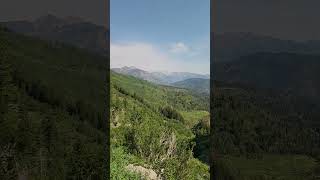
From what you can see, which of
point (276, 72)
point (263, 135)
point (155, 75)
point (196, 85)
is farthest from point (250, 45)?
point (155, 75)

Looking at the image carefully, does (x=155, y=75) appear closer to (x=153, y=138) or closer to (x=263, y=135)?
(x=153, y=138)

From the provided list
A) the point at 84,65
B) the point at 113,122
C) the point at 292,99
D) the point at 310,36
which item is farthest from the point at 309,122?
the point at 84,65

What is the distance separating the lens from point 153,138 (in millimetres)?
8430

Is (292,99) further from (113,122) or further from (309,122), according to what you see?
(113,122)

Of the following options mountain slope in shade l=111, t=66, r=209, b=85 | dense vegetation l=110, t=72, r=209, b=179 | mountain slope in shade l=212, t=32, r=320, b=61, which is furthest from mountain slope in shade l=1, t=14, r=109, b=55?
mountain slope in shade l=212, t=32, r=320, b=61

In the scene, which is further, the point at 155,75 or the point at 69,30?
the point at 69,30

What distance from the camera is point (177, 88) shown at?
1094cm

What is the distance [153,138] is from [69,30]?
385 centimetres

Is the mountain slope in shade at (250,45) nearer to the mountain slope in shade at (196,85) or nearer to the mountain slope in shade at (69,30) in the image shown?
the mountain slope in shade at (196,85)

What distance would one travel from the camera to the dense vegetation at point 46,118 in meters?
7.19

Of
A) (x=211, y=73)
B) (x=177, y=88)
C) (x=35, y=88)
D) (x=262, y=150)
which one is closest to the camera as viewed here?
(x=35, y=88)

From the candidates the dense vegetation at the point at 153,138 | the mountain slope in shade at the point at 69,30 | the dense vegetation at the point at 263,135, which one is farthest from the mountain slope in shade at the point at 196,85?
the mountain slope in shade at the point at 69,30

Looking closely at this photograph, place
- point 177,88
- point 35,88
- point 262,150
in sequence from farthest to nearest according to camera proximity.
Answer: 1. point 177,88
2. point 262,150
3. point 35,88

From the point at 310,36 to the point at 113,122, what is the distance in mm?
4526
